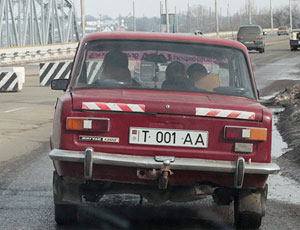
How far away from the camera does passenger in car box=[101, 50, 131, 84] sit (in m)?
5.82

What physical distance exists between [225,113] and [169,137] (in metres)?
0.42

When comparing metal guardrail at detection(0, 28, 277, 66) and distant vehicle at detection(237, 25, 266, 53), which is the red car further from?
distant vehicle at detection(237, 25, 266, 53)

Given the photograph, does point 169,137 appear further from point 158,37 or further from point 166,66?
point 158,37

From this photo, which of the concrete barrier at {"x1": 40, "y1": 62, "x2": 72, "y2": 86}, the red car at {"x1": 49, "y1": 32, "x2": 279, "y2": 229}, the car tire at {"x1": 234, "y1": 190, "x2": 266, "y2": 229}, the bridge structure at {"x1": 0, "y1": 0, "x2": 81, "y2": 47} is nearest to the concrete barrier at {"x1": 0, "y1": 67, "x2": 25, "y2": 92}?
the concrete barrier at {"x1": 40, "y1": 62, "x2": 72, "y2": 86}

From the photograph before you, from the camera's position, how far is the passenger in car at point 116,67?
5816mm

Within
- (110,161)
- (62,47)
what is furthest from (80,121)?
(62,47)

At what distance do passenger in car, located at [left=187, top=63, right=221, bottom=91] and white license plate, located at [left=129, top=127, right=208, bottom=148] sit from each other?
802 millimetres

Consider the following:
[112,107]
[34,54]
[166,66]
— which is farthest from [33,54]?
[112,107]

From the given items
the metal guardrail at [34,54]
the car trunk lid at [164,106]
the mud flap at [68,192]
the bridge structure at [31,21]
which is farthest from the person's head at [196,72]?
the bridge structure at [31,21]

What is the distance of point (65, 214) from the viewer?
554 cm

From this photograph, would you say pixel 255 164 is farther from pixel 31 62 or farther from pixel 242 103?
pixel 31 62

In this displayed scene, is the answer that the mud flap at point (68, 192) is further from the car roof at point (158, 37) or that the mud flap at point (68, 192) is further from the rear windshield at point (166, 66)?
the car roof at point (158, 37)

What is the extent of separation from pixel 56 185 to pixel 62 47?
165 feet

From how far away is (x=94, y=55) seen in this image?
19.3 feet
